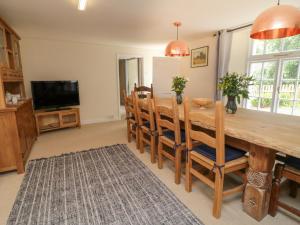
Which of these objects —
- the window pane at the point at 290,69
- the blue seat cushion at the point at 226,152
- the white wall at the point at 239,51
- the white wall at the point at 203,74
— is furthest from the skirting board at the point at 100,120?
the window pane at the point at 290,69

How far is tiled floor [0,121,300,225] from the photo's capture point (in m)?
1.58

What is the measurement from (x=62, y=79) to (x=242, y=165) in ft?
14.6

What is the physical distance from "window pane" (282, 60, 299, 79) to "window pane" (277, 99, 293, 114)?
1.44 ft

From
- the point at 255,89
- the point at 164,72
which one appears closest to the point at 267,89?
the point at 255,89

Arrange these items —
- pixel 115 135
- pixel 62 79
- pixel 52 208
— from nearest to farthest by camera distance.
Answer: pixel 52 208
pixel 115 135
pixel 62 79

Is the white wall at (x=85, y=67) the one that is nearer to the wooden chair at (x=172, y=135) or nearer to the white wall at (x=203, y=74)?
the white wall at (x=203, y=74)

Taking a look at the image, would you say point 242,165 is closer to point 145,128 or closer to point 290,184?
point 290,184

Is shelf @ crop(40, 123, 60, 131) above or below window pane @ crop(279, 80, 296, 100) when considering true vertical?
below

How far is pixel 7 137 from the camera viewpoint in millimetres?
2314

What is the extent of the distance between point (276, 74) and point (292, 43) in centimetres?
55

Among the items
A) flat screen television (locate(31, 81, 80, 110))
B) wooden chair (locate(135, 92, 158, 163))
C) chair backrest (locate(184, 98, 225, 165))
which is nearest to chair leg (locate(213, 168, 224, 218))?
chair backrest (locate(184, 98, 225, 165))

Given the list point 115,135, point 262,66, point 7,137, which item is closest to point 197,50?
point 262,66

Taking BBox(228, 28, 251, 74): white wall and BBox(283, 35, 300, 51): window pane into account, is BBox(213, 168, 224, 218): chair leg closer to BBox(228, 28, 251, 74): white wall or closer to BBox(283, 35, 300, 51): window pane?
BBox(283, 35, 300, 51): window pane

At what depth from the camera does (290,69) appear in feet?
10.0
